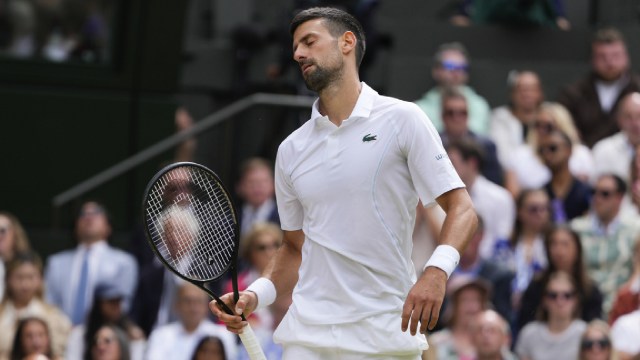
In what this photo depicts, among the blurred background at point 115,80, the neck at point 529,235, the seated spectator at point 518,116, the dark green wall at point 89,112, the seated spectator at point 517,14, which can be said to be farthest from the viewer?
the seated spectator at point 517,14

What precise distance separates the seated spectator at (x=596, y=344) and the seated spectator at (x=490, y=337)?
465 millimetres

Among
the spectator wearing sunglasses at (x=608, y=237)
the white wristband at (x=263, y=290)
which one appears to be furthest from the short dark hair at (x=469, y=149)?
the white wristband at (x=263, y=290)

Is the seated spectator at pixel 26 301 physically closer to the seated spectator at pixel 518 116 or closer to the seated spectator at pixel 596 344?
the seated spectator at pixel 596 344

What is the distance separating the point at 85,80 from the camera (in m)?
13.9

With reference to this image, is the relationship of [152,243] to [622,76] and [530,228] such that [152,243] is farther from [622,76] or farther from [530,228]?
[622,76]

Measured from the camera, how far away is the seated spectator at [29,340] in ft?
34.0

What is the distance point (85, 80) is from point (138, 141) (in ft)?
2.26

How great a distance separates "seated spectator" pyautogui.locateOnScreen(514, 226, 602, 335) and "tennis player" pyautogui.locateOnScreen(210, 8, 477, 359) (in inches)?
184

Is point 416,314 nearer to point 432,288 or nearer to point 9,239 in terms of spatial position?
point 432,288

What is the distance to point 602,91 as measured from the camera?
42.3 feet

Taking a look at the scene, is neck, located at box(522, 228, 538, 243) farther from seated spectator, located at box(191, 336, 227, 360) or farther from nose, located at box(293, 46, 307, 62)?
nose, located at box(293, 46, 307, 62)

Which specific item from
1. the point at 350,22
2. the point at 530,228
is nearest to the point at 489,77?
the point at 530,228

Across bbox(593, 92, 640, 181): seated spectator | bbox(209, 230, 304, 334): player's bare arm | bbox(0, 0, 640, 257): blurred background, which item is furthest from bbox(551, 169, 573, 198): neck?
bbox(209, 230, 304, 334): player's bare arm

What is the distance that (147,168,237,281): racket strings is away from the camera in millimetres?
6070
